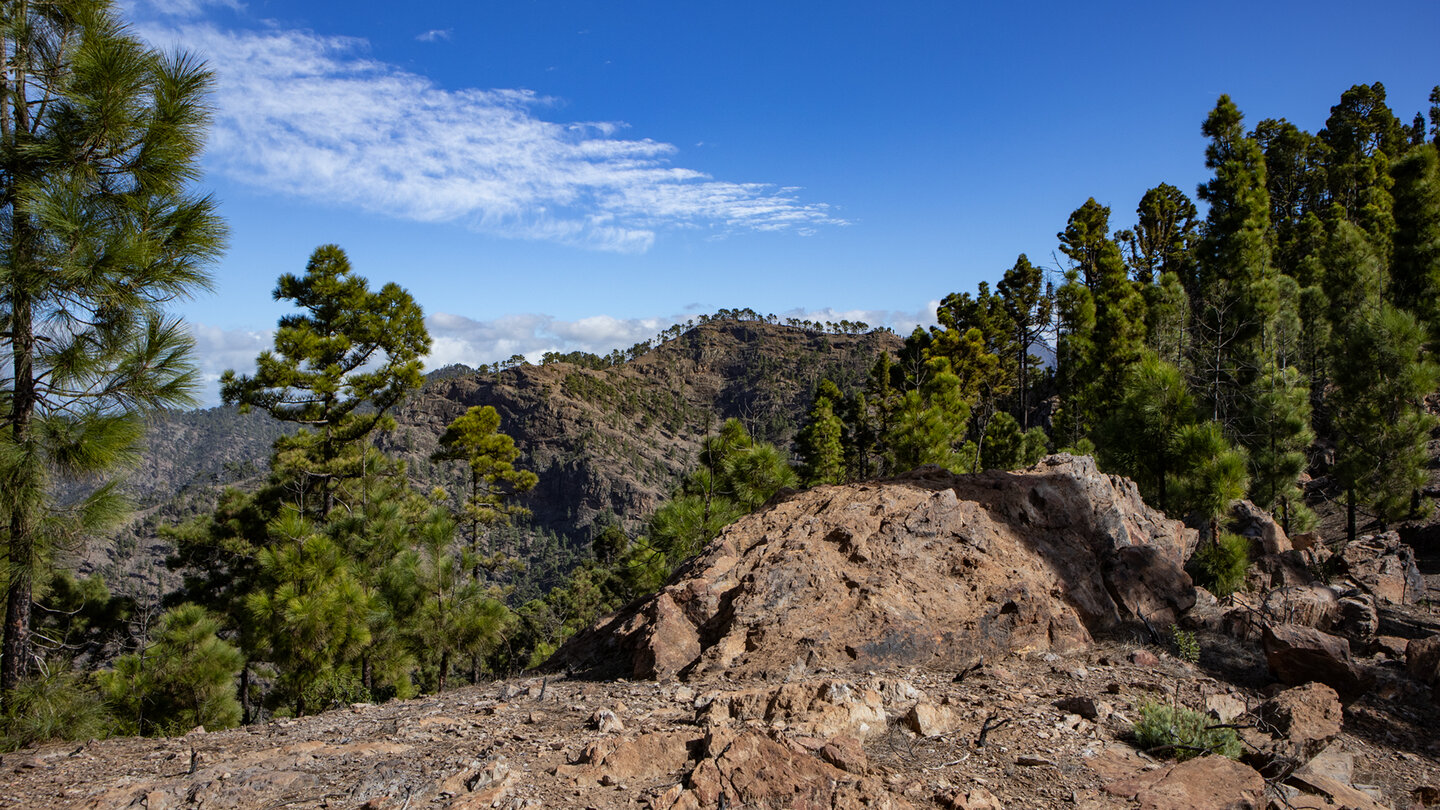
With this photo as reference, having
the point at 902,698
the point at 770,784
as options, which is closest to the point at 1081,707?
the point at 902,698

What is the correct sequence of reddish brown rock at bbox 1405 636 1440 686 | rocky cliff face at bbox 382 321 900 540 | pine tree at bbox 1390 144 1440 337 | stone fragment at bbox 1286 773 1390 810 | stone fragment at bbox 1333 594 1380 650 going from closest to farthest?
stone fragment at bbox 1286 773 1390 810
reddish brown rock at bbox 1405 636 1440 686
stone fragment at bbox 1333 594 1380 650
pine tree at bbox 1390 144 1440 337
rocky cliff face at bbox 382 321 900 540

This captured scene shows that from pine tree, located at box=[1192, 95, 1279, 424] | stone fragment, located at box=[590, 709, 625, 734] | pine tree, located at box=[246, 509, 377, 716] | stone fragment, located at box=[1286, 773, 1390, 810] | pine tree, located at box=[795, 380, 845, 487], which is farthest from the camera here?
pine tree, located at box=[795, 380, 845, 487]

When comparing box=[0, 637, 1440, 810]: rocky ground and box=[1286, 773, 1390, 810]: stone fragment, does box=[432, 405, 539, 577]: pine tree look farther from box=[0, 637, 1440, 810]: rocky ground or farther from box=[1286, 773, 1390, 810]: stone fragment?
box=[1286, 773, 1390, 810]: stone fragment

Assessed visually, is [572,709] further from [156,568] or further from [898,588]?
[156,568]

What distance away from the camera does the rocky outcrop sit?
6.38 meters

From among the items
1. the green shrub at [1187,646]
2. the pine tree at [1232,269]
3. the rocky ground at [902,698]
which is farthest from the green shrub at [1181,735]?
the pine tree at [1232,269]

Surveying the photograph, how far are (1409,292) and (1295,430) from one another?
12131mm

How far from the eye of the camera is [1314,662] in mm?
6039

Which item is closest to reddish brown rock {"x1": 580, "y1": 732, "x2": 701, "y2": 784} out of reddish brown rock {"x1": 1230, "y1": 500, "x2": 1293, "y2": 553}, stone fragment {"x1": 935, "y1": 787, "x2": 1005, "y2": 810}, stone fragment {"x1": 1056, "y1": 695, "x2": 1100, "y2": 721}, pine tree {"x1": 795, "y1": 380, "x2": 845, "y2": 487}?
stone fragment {"x1": 935, "y1": 787, "x2": 1005, "y2": 810}

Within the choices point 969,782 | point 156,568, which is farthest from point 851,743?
point 156,568

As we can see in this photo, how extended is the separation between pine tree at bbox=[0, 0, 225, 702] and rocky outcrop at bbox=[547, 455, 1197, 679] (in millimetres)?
4434

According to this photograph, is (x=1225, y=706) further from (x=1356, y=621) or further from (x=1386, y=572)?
(x=1386, y=572)

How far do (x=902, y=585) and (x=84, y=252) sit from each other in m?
6.89

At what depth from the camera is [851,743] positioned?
4301 millimetres
